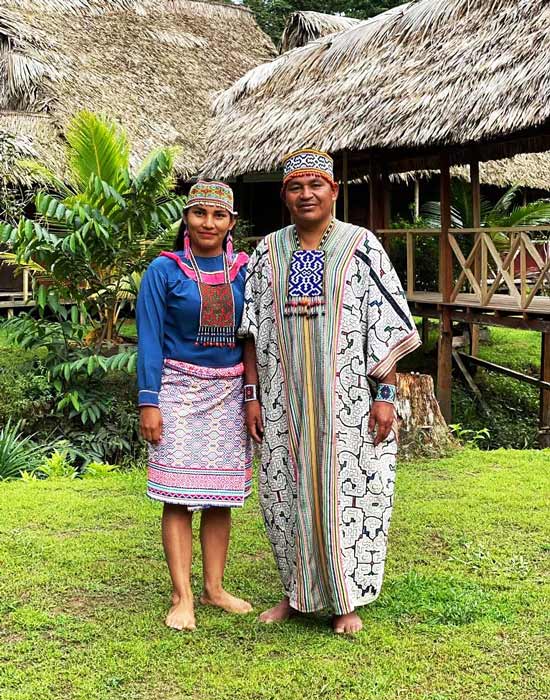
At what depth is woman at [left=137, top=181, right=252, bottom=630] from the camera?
315 cm

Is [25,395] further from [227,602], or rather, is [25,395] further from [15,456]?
[227,602]

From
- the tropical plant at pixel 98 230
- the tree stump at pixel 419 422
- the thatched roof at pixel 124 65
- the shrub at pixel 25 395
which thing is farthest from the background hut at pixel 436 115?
the shrub at pixel 25 395

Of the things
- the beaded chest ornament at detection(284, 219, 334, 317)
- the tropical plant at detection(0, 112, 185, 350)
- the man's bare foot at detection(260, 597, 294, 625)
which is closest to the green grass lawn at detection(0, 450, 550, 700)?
the man's bare foot at detection(260, 597, 294, 625)

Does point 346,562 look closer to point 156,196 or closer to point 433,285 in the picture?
point 156,196

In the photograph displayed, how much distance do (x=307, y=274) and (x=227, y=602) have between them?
1285mm

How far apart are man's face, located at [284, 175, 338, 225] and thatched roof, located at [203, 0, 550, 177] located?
4.85 meters

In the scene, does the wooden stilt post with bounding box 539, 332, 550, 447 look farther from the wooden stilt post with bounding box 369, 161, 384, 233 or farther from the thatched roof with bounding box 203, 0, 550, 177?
the wooden stilt post with bounding box 369, 161, 384, 233

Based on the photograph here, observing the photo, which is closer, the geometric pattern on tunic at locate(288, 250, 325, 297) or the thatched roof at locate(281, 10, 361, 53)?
the geometric pattern on tunic at locate(288, 250, 325, 297)

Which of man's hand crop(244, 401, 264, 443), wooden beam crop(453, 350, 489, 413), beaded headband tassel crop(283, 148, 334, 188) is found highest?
beaded headband tassel crop(283, 148, 334, 188)

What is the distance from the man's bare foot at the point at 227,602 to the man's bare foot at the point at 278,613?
11 centimetres

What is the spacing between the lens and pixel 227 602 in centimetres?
333

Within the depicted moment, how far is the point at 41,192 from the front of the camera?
725 centimetres

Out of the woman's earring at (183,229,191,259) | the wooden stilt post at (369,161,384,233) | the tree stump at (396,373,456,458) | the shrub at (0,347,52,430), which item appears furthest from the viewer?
the wooden stilt post at (369,161,384,233)

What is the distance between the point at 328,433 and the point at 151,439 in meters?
0.64
